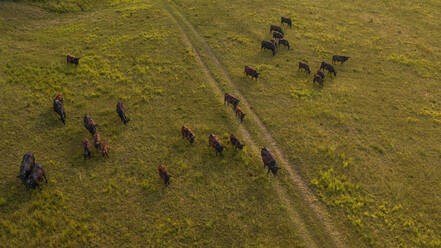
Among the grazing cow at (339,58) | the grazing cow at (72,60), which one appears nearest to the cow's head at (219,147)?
the grazing cow at (72,60)

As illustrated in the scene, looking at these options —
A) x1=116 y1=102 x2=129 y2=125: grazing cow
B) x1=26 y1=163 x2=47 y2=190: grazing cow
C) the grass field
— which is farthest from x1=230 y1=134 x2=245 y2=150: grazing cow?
x1=26 y1=163 x2=47 y2=190: grazing cow

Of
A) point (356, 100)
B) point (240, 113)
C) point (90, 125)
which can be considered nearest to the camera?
point (90, 125)

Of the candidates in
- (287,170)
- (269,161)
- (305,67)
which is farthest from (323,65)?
(269,161)

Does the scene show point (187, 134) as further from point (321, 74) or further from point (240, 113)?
point (321, 74)

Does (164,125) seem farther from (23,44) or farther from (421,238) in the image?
(23,44)

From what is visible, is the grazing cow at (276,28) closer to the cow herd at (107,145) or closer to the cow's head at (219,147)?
the cow herd at (107,145)

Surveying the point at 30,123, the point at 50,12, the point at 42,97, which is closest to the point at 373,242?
the point at 30,123
